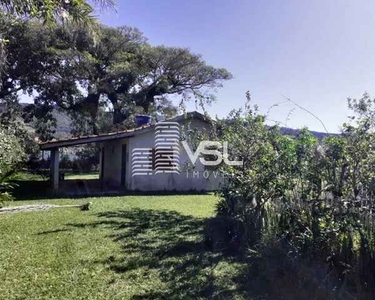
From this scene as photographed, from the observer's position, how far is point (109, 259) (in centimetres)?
679

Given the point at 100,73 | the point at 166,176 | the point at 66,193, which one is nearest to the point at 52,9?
the point at 66,193

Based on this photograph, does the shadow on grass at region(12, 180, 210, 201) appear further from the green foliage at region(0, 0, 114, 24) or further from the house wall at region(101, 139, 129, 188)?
the green foliage at region(0, 0, 114, 24)

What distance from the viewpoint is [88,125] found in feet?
110

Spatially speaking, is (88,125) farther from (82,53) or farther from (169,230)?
(169,230)

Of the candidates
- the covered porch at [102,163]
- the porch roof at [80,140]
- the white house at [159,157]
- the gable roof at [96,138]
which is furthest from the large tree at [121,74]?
the porch roof at [80,140]

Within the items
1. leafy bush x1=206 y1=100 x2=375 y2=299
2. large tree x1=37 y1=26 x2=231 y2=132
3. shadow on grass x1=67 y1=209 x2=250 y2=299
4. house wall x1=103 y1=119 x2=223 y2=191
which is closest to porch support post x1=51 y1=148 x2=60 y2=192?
house wall x1=103 y1=119 x2=223 y2=191

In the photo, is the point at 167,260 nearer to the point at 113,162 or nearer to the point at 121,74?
the point at 113,162

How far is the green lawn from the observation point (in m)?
5.34

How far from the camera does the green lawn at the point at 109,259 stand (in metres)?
5.34

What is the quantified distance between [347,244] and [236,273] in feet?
6.82

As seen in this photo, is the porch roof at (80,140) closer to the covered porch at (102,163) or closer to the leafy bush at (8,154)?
the covered porch at (102,163)

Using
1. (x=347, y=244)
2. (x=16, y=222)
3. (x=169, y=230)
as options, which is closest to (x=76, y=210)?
(x=16, y=222)

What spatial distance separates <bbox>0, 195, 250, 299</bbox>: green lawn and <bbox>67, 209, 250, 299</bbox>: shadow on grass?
2 cm

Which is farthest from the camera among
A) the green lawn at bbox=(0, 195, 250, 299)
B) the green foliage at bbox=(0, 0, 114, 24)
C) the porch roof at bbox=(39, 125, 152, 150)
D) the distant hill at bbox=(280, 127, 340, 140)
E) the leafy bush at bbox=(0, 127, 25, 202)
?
the porch roof at bbox=(39, 125, 152, 150)
